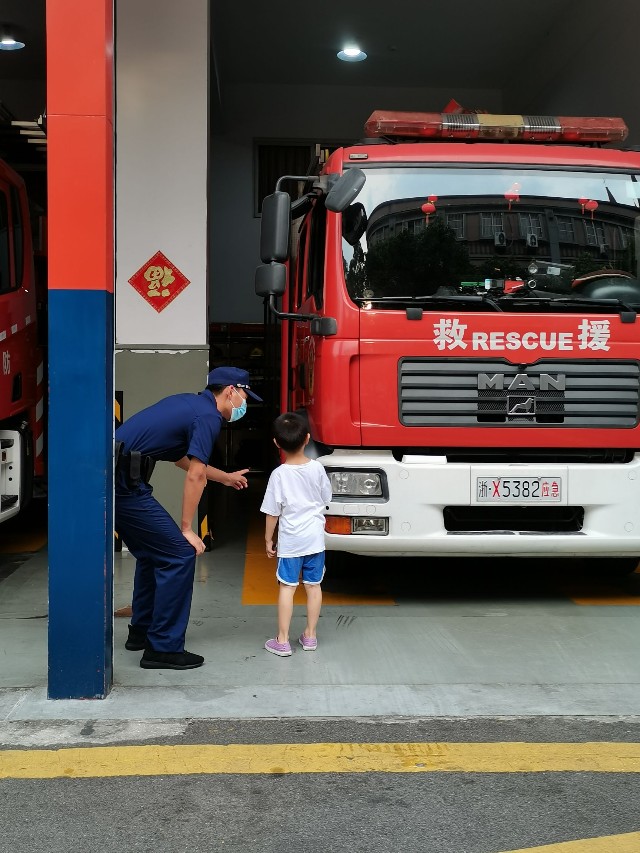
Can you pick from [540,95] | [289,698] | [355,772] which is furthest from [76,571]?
[540,95]

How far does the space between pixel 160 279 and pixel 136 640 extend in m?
3.42

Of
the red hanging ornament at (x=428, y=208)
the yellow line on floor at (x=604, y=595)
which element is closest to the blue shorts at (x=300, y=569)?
the yellow line on floor at (x=604, y=595)

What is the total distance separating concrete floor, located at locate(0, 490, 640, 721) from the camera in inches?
177

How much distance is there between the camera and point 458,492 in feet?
19.8

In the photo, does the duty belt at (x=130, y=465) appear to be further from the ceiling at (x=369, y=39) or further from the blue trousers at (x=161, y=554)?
the ceiling at (x=369, y=39)

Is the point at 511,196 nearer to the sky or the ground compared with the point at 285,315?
nearer to the sky

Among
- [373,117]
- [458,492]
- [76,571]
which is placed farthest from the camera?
[373,117]

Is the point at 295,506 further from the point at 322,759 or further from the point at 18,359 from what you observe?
the point at 18,359

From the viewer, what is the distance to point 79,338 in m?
4.36

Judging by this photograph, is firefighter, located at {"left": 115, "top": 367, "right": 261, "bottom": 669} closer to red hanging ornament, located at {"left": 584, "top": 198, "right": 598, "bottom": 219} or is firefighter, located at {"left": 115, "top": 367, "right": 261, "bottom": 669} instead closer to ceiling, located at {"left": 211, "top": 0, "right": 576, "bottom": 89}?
red hanging ornament, located at {"left": 584, "top": 198, "right": 598, "bottom": 219}

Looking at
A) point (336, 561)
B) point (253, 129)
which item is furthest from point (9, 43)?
point (336, 561)

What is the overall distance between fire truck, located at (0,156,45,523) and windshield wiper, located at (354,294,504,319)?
275 cm

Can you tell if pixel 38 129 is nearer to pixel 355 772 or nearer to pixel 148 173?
pixel 148 173

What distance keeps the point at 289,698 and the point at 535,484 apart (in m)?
2.24
